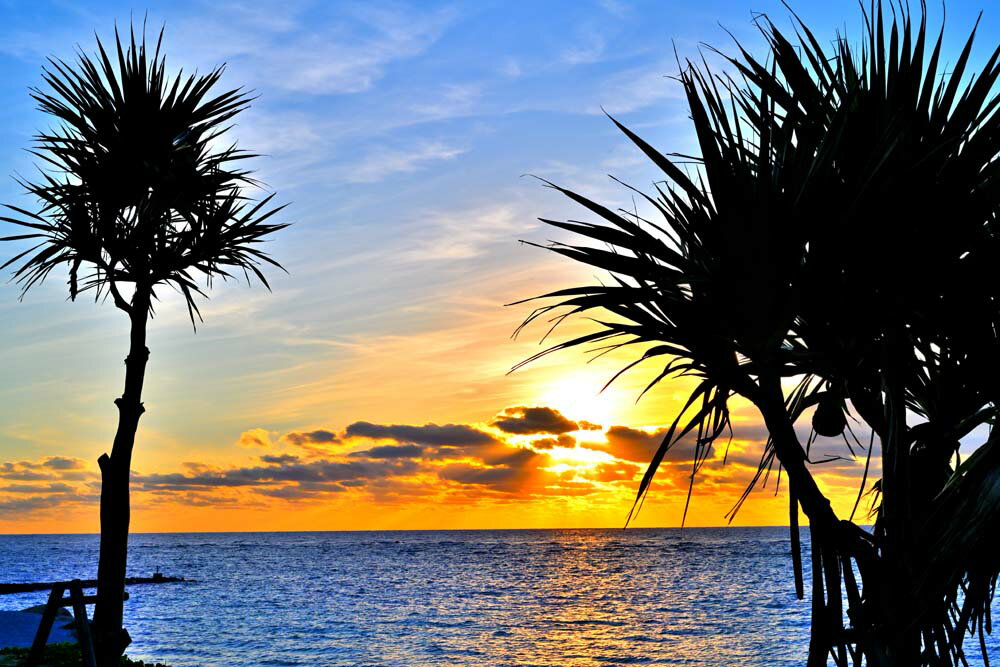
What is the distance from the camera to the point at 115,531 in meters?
8.02

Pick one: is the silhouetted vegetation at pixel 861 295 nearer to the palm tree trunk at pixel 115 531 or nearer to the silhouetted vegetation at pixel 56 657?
the palm tree trunk at pixel 115 531

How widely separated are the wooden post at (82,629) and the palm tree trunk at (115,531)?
0.20 metres

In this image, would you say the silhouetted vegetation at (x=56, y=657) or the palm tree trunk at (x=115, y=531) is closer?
the palm tree trunk at (x=115, y=531)

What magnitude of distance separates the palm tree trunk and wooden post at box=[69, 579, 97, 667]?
204 mm

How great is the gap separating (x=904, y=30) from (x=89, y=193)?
7377 millimetres

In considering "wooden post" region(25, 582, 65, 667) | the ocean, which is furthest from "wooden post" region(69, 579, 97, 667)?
the ocean

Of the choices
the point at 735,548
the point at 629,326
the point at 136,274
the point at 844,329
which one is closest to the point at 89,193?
the point at 136,274

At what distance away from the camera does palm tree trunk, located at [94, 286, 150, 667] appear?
8.00m

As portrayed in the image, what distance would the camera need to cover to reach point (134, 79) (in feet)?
27.6

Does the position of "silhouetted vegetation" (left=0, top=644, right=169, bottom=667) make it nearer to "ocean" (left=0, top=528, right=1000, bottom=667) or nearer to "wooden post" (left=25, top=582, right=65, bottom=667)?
"wooden post" (left=25, top=582, right=65, bottom=667)

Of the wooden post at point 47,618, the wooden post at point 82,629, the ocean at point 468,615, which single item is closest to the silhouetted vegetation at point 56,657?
the wooden post at point 47,618

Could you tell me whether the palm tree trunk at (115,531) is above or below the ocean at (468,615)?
A: above

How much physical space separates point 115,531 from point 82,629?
138 cm

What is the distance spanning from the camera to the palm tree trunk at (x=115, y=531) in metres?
8.00
